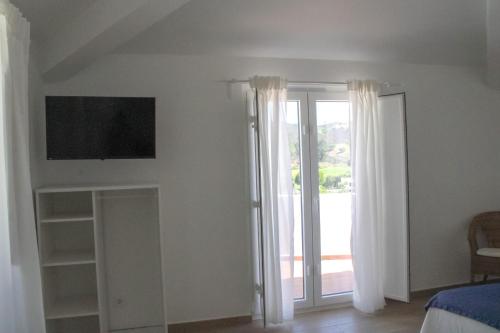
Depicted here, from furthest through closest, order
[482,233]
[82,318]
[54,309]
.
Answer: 1. [482,233]
2. [82,318]
3. [54,309]

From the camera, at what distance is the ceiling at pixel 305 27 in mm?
2830

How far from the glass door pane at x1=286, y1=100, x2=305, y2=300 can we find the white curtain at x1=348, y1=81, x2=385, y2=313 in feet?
1.66

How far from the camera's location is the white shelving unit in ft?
9.75

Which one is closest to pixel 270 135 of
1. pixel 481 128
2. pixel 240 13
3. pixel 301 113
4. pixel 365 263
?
pixel 301 113

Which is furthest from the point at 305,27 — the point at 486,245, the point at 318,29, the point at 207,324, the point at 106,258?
the point at 486,245

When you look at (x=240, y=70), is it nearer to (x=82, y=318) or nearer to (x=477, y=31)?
(x=477, y=31)

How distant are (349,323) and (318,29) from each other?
2.56 metres

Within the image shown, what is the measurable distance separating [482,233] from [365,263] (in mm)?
1580

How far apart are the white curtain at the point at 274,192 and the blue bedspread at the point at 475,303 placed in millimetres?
1234

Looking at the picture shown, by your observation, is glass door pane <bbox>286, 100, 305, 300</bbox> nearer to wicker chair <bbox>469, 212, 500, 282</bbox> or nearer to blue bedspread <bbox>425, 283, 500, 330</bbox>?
blue bedspread <bbox>425, 283, 500, 330</bbox>

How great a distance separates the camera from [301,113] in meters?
3.73

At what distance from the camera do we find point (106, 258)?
3.29 meters

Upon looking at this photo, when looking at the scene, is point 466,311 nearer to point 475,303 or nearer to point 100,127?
point 475,303

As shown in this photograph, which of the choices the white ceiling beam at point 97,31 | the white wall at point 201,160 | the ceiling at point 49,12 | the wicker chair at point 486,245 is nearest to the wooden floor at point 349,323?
the white wall at point 201,160
